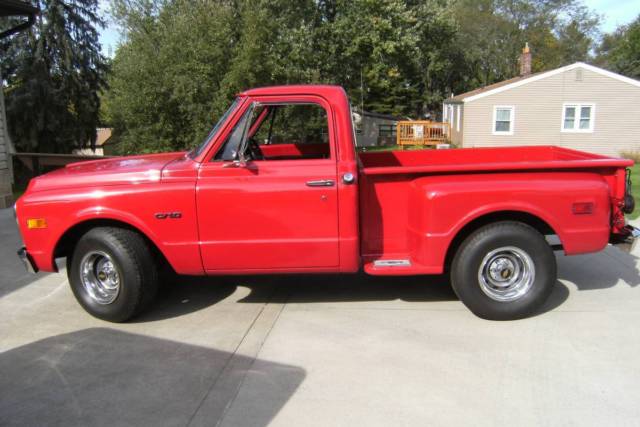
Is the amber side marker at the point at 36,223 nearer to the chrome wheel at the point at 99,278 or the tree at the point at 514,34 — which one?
the chrome wheel at the point at 99,278

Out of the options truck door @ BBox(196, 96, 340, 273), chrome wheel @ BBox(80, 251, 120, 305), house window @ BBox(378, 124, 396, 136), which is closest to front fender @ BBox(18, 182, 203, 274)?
truck door @ BBox(196, 96, 340, 273)

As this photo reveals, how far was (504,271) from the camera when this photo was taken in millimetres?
4668

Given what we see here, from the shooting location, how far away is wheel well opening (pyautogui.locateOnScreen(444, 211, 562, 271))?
15.3 ft

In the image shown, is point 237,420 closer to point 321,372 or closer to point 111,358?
point 321,372

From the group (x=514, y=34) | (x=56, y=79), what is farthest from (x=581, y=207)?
(x=514, y=34)

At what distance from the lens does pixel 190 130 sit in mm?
17562

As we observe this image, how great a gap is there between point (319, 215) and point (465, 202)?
4.02 ft

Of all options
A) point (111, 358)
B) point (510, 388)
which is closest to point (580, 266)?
point (510, 388)

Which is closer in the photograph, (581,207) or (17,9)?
(581,207)

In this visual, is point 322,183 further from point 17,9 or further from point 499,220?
point 17,9

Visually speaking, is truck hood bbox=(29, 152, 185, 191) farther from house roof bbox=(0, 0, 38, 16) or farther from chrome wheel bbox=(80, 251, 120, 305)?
house roof bbox=(0, 0, 38, 16)

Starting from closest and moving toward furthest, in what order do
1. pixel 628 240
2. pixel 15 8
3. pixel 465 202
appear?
pixel 465 202 < pixel 628 240 < pixel 15 8

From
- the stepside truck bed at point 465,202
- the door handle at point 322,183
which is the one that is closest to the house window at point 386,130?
the stepside truck bed at point 465,202

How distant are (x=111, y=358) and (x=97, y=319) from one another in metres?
0.90
